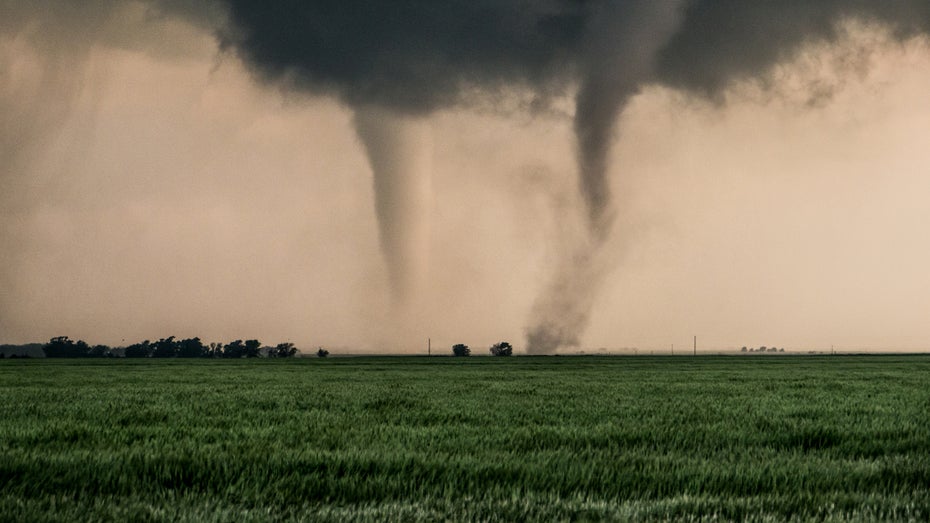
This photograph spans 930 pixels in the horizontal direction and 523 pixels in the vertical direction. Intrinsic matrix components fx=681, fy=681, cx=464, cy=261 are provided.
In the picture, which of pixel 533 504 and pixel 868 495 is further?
pixel 868 495

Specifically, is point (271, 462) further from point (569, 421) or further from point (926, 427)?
point (926, 427)

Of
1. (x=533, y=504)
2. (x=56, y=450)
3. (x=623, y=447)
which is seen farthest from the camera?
(x=623, y=447)

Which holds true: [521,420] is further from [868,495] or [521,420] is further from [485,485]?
[868,495]

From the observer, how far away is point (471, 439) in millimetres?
9570

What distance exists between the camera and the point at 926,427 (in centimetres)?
1145

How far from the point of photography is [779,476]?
278 inches

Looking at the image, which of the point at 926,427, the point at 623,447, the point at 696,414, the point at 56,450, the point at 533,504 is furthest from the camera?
the point at 696,414

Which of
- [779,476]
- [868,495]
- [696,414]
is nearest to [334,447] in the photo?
[779,476]

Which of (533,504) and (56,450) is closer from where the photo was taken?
(533,504)

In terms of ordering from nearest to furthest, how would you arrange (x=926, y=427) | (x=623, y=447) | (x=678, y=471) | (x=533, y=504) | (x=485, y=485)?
(x=533, y=504) < (x=485, y=485) < (x=678, y=471) < (x=623, y=447) < (x=926, y=427)

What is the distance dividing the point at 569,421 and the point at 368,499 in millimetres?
6461

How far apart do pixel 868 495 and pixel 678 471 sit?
1.74 metres

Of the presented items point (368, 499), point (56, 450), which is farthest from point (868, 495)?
point (56, 450)

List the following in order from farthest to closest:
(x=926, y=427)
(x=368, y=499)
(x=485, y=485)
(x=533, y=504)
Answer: (x=926, y=427)
(x=485, y=485)
(x=368, y=499)
(x=533, y=504)
